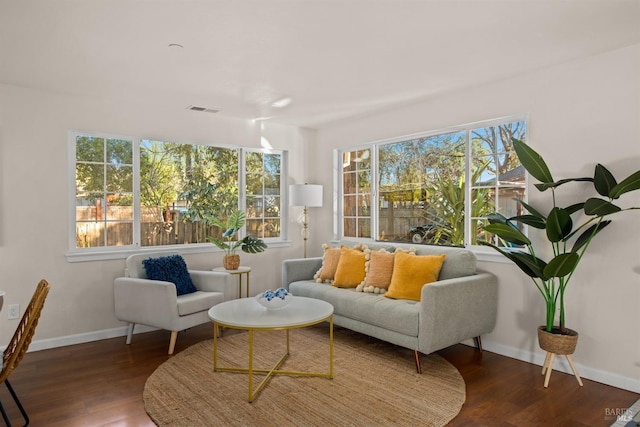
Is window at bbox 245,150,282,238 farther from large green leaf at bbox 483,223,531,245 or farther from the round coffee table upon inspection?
large green leaf at bbox 483,223,531,245

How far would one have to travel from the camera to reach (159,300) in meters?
3.82

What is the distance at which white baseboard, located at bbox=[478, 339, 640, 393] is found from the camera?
10.1ft

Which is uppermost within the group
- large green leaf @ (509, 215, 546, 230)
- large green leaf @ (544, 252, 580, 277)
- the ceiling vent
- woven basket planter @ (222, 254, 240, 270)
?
the ceiling vent

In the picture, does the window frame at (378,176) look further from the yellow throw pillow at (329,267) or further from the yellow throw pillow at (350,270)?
the yellow throw pillow at (350,270)

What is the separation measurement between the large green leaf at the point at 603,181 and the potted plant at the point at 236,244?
10.7 ft

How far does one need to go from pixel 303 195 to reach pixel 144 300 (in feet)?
7.36

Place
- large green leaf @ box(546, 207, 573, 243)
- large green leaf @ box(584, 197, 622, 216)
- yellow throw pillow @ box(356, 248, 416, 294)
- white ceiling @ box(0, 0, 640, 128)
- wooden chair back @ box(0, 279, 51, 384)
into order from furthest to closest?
yellow throw pillow @ box(356, 248, 416, 294) < large green leaf @ box(546, 207, 573, 243) < large green leaf @ box(584, 197, 622, 216) < white ceiling @ box(0, 0, 640, 128) < wooden chair back @ box(0, 279, 51, 384)

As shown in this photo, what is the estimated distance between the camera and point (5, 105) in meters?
3.83

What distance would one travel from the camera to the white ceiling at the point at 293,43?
2438 mm

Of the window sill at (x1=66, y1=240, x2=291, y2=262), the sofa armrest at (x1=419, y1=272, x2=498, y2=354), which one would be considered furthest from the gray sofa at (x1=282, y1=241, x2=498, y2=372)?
the window sill at (x1=66, y1=240, x2=291, y2=262)

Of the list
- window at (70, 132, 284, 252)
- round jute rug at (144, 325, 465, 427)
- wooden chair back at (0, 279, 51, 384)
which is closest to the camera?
wooden chair back at (0, 279, 51, 384)

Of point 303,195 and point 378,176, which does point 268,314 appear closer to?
point 303,195

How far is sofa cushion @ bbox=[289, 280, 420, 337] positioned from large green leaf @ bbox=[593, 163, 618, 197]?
155cm

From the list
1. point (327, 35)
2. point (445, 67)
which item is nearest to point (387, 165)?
point (445, 67)
